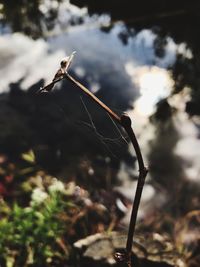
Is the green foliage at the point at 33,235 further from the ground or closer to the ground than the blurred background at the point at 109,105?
closer to the ground

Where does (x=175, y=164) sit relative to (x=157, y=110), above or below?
below

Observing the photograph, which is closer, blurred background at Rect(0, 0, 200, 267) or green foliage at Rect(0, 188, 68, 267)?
green foliage at Rect(0, 188, 68, 267)

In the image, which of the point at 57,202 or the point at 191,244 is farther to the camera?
the point at 191,244

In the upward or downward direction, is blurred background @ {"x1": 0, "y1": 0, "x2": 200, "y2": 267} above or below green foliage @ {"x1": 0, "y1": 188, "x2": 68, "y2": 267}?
above

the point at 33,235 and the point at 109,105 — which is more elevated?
the point at 109,105

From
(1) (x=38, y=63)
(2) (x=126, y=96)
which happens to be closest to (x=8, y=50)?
(1) (x=38, y=63)

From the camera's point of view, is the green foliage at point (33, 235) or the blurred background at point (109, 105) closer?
the green foliage at point (33, 235)

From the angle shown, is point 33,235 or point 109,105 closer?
point 33,235

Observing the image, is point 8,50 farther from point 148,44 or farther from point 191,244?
point 191,244
